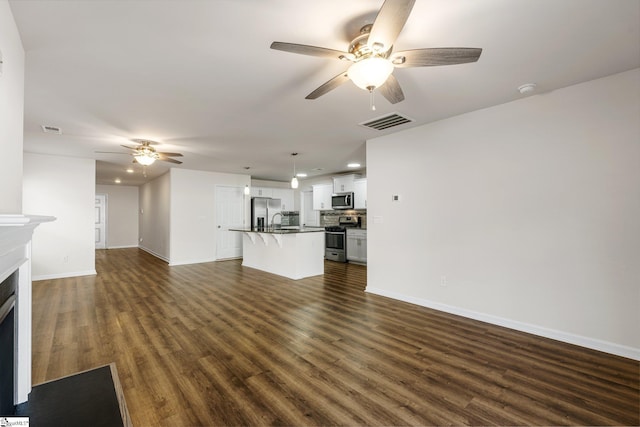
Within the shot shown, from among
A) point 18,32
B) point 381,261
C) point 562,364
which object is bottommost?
point 562,364

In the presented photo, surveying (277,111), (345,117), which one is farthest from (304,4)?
(345,117)

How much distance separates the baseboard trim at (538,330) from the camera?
250 cm

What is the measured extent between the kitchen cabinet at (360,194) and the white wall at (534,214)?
3.17 m

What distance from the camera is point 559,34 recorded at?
1946mm

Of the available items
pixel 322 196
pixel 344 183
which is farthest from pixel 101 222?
pixel 344 183

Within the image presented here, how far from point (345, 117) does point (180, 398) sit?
10.8 ft

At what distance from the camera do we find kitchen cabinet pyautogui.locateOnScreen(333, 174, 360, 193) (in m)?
7.57

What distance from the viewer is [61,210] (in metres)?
5.56

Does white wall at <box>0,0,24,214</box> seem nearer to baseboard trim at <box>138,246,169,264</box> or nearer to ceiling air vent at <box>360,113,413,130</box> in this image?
ceiling air vent at <box>360,113,413,130</box>

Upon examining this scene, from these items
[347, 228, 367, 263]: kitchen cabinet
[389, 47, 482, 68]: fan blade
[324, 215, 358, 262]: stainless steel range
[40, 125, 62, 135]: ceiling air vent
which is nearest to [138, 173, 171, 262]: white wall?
[40, 125, 62, 135]: ceiling air vent

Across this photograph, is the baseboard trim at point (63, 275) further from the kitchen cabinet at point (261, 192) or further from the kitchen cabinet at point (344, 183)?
the kitchen cabinet at point (344, 183)

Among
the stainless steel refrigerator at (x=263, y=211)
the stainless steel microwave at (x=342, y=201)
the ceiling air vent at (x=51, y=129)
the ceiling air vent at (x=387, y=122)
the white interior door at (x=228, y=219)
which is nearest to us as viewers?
the ceiling air vent at (x=387, y=122)

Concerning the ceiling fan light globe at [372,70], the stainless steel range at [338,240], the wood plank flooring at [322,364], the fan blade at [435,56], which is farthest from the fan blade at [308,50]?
the stainless steel range at [338,240]

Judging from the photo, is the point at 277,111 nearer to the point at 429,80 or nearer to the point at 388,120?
the point at 388,120
